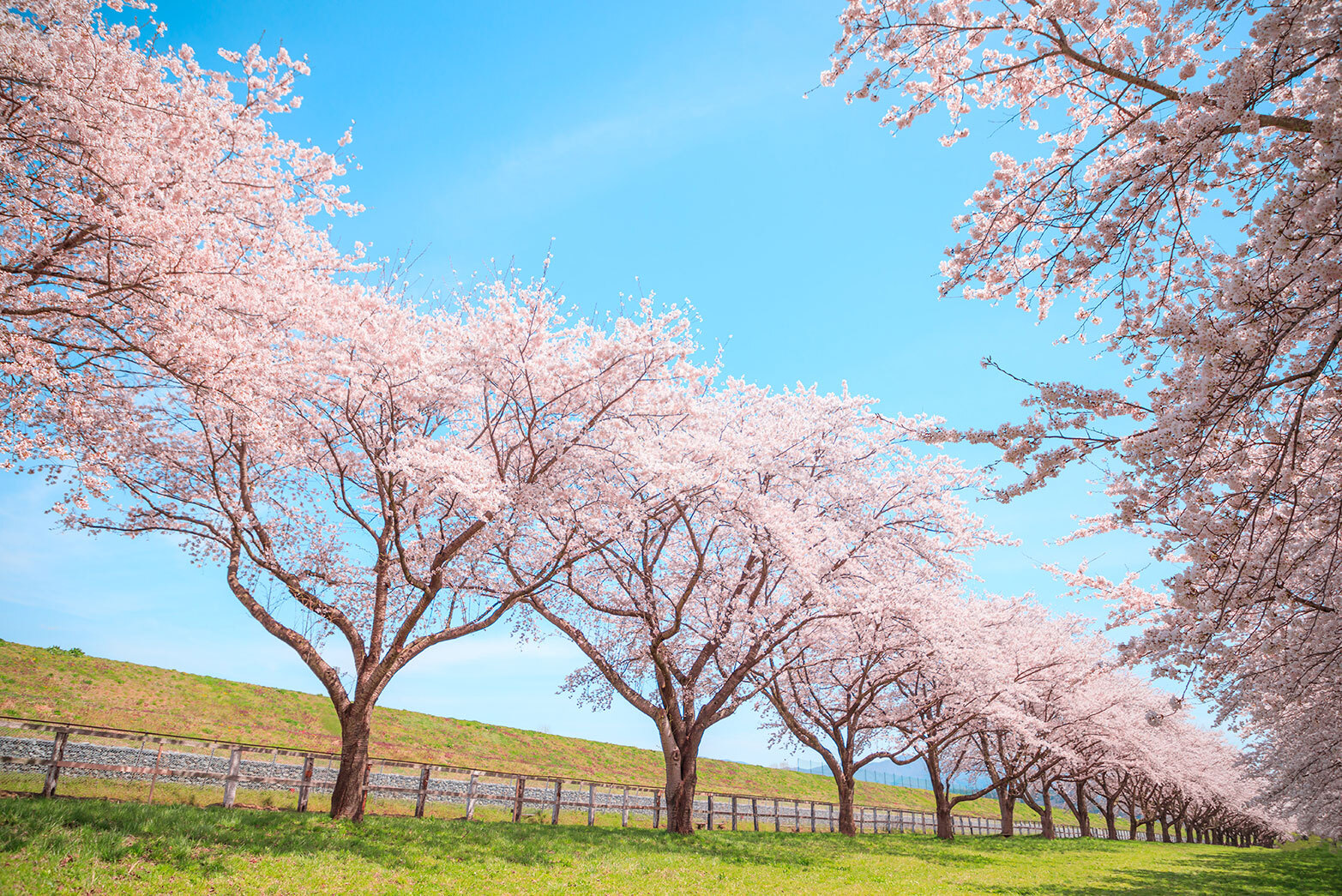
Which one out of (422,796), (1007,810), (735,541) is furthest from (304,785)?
(1007,810)

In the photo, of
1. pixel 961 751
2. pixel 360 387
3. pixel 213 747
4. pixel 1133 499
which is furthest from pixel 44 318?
pixel 961 751

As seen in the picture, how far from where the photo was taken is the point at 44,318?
27.3 feet

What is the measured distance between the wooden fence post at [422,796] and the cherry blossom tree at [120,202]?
960 cm

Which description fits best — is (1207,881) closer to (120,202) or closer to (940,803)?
(940,803)

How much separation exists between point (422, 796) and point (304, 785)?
2.64 m

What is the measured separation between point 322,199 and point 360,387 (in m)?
3.52

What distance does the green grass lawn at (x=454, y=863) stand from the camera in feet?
23.3

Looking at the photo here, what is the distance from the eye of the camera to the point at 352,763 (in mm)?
11594

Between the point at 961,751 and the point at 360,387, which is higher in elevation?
the point at 360,387

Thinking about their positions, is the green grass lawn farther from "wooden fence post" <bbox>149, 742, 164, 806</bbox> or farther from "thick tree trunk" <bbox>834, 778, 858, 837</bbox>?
"thick tree trunk" <bbox>834, 778, 858, 837</bbox>

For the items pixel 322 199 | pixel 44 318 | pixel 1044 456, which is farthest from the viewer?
pixel 322 199

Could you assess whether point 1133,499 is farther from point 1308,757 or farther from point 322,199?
point 1308,757

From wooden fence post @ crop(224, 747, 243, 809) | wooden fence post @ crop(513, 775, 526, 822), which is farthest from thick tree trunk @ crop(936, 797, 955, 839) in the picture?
wooden fence post @ crop(224, 747, 243, 809)

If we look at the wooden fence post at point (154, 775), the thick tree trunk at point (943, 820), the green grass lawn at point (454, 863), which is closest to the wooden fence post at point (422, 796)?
the green grass lawn at point (454, 863)
